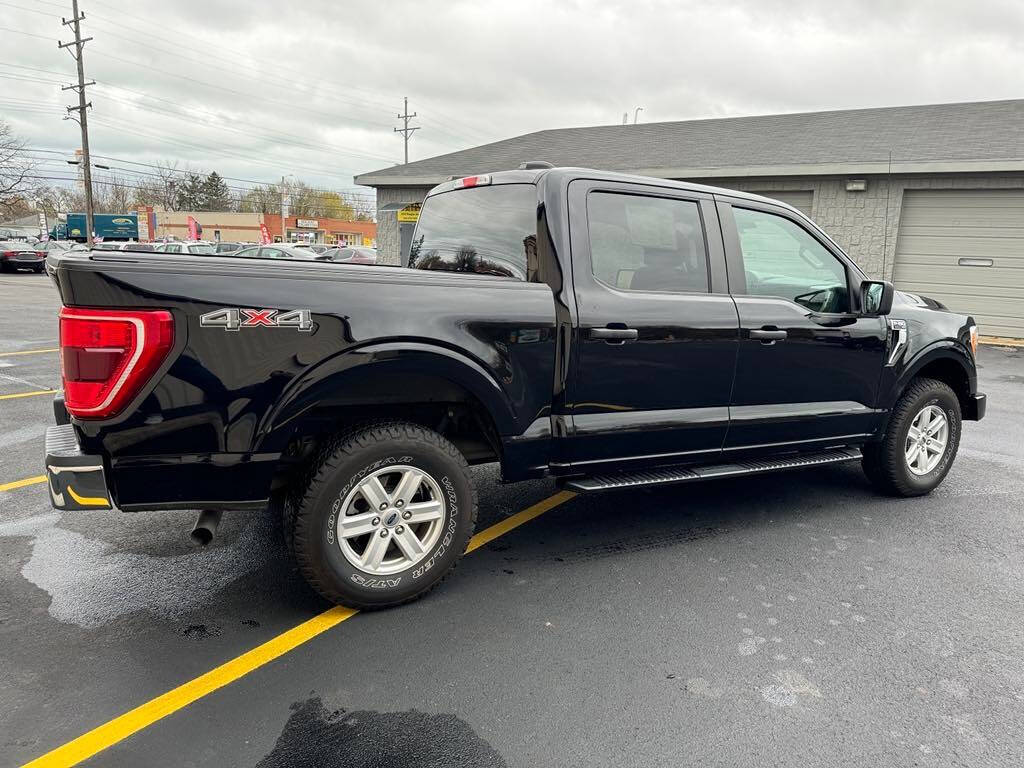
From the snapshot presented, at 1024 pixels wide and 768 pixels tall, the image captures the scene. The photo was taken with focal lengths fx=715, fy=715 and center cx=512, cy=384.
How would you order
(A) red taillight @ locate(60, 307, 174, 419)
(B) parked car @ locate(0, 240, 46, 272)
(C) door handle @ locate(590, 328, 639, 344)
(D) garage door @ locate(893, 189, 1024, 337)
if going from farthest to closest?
(B) parked car @ locate(0, 240, 46, 272), (D) garage door @ locate(893, 189, 1024, 337), (C) door handle @ locate(590, 328, 639, 344), (A) red taillight @ locate(60, 307, 174, 419)

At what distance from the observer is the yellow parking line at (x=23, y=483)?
14.7ft

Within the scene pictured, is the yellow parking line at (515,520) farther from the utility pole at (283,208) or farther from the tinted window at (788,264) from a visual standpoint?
the utility pole at (283,208)

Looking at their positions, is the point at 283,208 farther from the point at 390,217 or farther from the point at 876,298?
the point at 876,298

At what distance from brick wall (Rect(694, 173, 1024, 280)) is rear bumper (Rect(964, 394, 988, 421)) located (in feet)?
32.7

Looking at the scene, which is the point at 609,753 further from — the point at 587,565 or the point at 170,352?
the point at 170,352

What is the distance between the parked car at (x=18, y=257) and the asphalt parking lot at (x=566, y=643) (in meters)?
31.8

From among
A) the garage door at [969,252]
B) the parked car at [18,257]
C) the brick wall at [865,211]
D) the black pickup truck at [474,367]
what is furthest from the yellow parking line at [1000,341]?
the parked car at [18,257]

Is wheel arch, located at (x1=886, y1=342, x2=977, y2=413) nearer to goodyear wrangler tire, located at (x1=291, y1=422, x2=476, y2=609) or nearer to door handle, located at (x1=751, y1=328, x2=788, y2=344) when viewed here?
door handle, located at (x1=751, y1=328, x2=788, y2=344)

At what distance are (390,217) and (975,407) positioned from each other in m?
17.0

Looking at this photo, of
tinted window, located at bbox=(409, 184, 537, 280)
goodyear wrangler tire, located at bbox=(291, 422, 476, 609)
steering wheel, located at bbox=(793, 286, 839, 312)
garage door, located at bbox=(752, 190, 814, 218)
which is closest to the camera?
goodyear wrangler tire, located at bbox=(291, 422, 476, 609)

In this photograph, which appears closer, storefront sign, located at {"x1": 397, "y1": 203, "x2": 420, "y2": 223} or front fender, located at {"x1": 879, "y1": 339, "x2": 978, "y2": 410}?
front fender, located at {"x1": 879, "y1": 339, "x2": 978, "y2": 410}

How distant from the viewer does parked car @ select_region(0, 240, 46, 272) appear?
30141mm

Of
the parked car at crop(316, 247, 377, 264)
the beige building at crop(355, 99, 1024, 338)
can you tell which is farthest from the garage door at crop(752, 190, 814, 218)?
the parked car at crop(316, 247, 377, 264)

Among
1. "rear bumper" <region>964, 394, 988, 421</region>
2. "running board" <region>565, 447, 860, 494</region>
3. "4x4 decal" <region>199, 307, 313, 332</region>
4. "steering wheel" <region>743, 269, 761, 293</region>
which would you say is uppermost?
"steering wheel" <region>743, 269, 761, 293</region>
